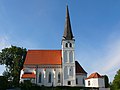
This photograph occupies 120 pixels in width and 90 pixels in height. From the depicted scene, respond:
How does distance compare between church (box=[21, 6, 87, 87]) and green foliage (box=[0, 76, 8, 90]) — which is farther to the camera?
church (box=[21, 6, 87, 87])

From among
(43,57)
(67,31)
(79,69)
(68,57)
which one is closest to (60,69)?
(68,57)

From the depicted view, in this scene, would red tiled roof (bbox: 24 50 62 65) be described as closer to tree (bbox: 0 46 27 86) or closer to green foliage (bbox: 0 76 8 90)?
tree (bbox: 0 46 27 86)

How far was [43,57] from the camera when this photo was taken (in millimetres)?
58125

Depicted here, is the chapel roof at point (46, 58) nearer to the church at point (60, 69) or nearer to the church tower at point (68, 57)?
the church at point (60, 69)

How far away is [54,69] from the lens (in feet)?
180

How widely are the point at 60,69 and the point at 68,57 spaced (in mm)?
3861

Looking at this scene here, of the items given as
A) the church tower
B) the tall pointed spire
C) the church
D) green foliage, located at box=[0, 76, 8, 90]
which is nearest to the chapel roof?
the church

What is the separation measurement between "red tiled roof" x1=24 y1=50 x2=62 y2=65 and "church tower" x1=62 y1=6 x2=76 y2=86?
2366mm

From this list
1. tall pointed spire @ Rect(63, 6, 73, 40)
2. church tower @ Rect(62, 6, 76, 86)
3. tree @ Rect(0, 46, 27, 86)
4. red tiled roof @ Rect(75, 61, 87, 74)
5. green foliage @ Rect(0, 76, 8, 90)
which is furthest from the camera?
tree @ Rect(0, 46, 27, 86)

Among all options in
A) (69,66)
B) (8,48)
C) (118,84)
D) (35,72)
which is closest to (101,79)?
(118,84)

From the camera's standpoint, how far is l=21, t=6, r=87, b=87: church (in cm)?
5362

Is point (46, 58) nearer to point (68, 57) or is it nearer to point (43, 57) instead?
point (43, 57)

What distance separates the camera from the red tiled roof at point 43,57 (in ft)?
184

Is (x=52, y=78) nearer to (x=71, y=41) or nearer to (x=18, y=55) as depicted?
(x=71, y=41)
